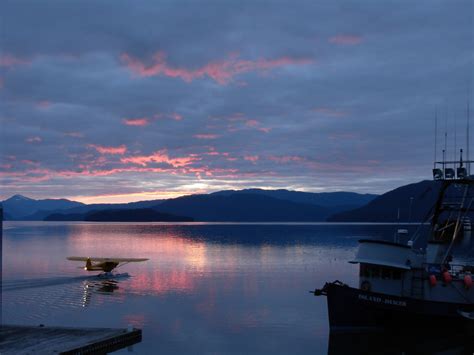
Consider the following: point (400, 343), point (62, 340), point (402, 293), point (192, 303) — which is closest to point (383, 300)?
point (402, 293)

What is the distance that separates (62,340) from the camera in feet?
92.0

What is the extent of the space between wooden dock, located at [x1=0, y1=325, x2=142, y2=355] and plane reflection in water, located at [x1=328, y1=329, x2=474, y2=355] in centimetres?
1429

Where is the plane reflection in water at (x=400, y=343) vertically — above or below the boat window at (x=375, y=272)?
below

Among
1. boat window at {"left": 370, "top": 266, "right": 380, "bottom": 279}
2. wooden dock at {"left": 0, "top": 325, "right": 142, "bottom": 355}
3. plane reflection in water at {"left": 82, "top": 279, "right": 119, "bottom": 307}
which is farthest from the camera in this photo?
plane reflection in water at {"left": 82, "top": 279, "right": 119, "bottom": 307}

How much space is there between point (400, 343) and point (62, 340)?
74.9ft

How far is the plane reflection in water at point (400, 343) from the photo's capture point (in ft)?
112

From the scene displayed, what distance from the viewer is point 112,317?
1704 inches

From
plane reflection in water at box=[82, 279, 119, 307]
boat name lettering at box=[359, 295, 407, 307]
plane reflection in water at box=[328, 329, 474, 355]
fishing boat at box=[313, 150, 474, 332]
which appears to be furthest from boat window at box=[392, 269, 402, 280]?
plane reflection in water at box=[82, 279, 119, 307]

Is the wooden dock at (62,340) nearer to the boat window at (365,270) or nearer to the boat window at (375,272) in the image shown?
the boat window at (365,270)

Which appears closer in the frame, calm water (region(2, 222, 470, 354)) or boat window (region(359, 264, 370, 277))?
calm water (region(2, 222, 470, 354))

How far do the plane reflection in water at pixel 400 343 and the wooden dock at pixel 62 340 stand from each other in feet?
46.9

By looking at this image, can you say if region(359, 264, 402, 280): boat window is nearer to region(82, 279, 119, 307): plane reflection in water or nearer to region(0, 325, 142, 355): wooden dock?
region(0, 325, 142, 355): wooden dock

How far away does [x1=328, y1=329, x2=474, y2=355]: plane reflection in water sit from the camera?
112ft

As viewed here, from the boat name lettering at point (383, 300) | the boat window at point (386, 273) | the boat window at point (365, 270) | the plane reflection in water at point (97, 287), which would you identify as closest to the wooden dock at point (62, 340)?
the boat name lettering at point (383, 300)
